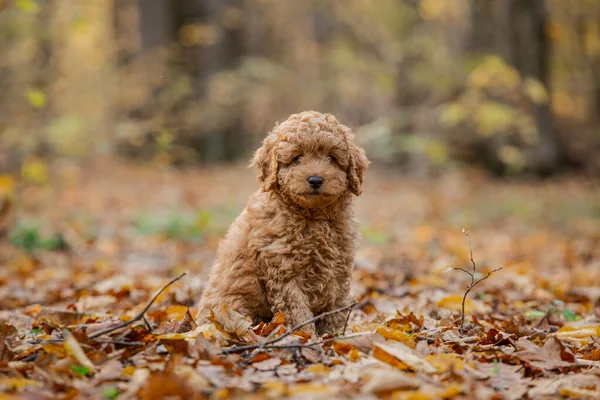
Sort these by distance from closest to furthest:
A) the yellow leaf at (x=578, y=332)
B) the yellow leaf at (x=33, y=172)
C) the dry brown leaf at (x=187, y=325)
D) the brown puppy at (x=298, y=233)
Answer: the dry brown leaf at (x=187, y=325) < the brown puppy at (x=298, y=233) < the yellow leaf at (x=578, y=332) < the yellow leaf at (x=33, y=172)

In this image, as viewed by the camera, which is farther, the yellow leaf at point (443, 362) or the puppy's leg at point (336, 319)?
the puppy's leg at point (336, 319)

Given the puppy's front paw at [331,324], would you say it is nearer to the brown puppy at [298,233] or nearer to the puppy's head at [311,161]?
the brown puppy at [298,233]

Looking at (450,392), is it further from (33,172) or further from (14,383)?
(33,172)

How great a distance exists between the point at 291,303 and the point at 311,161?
1.01m

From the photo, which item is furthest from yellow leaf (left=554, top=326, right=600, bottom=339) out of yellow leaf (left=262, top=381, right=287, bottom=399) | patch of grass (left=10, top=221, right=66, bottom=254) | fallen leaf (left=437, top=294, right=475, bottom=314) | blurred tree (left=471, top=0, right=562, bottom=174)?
blurred tree (left=471, top=0, right=562, bottom=174)

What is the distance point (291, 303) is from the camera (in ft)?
14.2

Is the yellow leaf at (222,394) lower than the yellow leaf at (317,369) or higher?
higher

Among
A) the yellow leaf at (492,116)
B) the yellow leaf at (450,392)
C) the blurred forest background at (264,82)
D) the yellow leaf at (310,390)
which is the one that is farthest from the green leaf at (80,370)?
the yellow leaf at (492,116)

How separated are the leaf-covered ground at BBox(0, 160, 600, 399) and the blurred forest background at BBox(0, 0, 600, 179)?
1.22 metres

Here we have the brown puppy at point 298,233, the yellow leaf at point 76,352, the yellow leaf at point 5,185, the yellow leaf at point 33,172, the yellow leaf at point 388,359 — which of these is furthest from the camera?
the yellow leaf at point 33,172

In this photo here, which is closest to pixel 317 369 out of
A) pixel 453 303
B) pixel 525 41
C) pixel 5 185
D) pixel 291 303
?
pixel 291 303

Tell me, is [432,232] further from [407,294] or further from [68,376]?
[68,376]

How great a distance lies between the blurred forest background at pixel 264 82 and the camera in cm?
949

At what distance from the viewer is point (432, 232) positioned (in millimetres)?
11203
